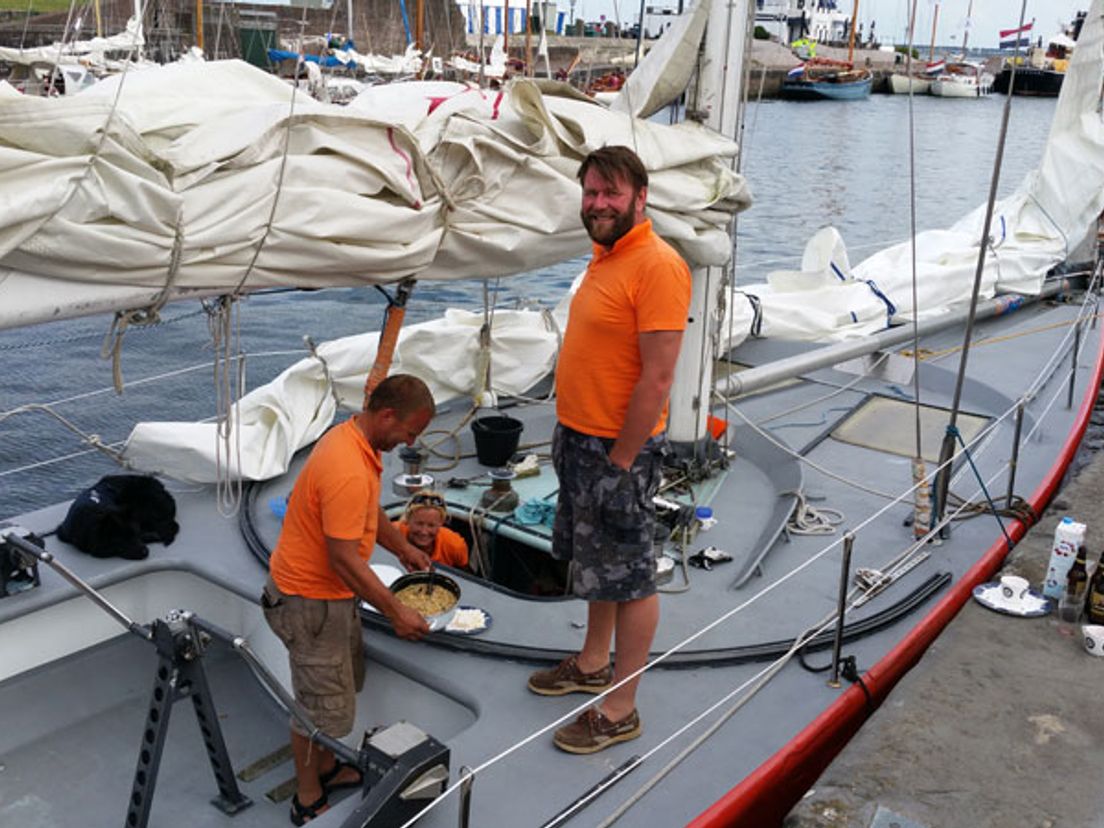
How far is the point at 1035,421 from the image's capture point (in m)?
6.05

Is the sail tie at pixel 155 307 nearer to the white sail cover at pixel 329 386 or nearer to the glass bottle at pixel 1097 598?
the white sail cover at pixel 329 386

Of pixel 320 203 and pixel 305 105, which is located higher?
pixel 305 105

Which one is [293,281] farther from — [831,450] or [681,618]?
[831,450]

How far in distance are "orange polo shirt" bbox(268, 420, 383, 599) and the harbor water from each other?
107cm

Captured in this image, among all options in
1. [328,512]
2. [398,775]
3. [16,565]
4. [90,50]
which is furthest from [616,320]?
[90,50]

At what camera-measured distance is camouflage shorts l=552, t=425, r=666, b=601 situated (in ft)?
9.98

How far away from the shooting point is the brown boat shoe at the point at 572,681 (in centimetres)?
339

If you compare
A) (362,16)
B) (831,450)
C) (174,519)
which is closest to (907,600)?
(831,450)

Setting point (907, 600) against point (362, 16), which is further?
point (362, 16)

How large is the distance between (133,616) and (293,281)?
179 centimetres

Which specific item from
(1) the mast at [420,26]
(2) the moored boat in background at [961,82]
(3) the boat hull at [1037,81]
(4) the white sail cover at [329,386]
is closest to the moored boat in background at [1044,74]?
(3) the boat hull at [1037,81]

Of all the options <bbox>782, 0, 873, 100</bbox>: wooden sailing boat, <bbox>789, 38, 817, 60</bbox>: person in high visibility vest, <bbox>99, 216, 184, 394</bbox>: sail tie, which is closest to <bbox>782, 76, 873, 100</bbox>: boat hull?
<bbox>782, 0, 873, 100</bbox>: wooden sailing boat

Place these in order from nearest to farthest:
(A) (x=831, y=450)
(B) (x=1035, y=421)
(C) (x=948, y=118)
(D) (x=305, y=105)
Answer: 1. (D) (x=305, y=105)
2. (A) (x=831, y=450)
3. (B) (x=1035, y=421)
4. (C) (x=948, y=118)

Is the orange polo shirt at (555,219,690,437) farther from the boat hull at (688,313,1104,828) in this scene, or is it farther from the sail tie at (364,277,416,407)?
the boat hull at (688,313,1104,828)
